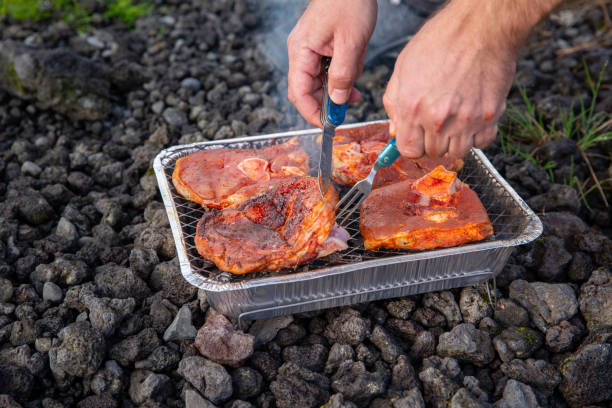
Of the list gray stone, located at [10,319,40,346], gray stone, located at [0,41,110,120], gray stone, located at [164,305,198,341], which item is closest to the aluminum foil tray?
gray stone, located at [164,305,198,341]

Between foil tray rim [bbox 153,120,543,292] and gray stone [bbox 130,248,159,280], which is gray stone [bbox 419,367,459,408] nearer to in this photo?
foil tray rim [bbox 153,120,543,292]

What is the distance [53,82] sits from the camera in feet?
18.8

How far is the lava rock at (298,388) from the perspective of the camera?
3.02 metres

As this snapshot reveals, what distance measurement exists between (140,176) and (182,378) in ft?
8.14

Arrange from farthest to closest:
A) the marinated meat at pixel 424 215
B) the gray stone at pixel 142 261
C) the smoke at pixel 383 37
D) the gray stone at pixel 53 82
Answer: the smoke at pixel 383 37, the gray stone at pixel 53 82, the gray stone at pixel 142 261, the marinated meat at pixel 424 215

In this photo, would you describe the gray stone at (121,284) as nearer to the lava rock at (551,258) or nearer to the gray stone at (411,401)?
the gray stone at (411,401)

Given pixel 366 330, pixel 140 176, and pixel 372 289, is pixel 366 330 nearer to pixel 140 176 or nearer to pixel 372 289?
pixel 372 289

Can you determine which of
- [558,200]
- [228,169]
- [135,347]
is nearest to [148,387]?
[135,347]

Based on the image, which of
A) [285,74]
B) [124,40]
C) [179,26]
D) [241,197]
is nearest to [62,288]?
[241,197]

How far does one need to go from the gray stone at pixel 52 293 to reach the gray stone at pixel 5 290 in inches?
9.4

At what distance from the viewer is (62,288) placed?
3.79 metres

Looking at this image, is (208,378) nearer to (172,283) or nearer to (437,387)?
(172,283)

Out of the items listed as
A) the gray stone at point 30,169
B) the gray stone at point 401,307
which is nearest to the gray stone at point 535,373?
the gray stone at point 401,307

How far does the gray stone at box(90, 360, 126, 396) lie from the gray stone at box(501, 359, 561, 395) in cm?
250
